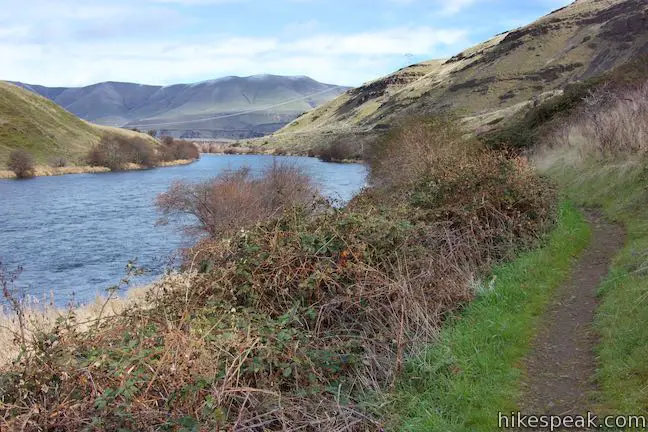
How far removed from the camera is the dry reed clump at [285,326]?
541 cm

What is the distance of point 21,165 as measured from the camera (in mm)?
75125

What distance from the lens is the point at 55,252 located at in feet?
99.3

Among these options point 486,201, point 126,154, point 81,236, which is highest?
point 126,154

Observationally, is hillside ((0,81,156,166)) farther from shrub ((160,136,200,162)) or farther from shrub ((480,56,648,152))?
shrub ((480,56,648,152))

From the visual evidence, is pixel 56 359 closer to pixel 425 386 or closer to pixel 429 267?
pixel 425 386

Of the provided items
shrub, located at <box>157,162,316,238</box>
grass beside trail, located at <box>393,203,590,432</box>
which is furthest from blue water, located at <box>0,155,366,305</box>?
grass beside trail, located at <box>393,203,590,432</box>

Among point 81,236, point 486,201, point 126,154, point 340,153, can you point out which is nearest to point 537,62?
point 340,153

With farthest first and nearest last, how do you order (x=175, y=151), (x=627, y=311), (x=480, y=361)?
(x=175, y=151), (x=627, y=311), (x=480, y=361)

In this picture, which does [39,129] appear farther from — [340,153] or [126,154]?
[340,153]

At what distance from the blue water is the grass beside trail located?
694 centimetres

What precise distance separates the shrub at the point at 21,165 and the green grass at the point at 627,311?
79.9 meters

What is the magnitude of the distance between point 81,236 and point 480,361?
33363mm

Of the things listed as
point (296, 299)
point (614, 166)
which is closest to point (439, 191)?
point (296, 299)

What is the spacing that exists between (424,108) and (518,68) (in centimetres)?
2120
